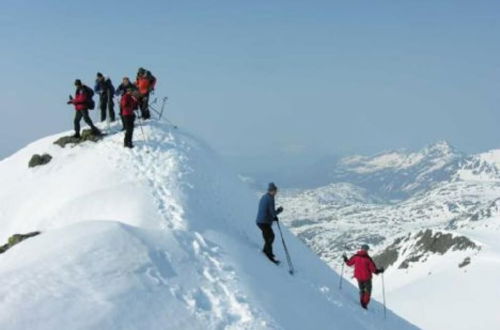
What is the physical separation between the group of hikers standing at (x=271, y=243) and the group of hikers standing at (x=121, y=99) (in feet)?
35.1

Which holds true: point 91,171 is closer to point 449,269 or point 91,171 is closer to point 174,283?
point 174,283

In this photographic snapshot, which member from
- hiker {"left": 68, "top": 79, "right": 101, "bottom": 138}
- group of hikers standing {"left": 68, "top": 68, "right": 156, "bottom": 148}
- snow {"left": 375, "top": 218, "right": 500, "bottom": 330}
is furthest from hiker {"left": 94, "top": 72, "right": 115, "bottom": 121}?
snow {"left": 375, "top": 218, "right": 500, "bottom": 330}

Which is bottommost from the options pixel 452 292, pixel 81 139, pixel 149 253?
pixel 452 292

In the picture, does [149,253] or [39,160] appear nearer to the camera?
[149,253]

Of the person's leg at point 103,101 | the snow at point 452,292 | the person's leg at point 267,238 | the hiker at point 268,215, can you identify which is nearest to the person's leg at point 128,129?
the person's leg at point 103,101

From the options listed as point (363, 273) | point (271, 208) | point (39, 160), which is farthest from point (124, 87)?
point (363, 273)

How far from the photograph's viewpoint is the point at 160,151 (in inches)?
1192

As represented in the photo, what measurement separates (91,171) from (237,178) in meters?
8.84

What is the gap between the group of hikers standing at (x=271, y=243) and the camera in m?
22.8

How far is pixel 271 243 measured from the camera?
2322cm

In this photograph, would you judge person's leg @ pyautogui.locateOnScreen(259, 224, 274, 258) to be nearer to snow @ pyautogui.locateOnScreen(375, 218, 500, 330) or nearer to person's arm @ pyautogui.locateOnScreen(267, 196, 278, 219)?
person's arm @ pyautogui.locateOnScreen(267, 196, 278, 219)

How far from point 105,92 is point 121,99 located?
567 centimetres

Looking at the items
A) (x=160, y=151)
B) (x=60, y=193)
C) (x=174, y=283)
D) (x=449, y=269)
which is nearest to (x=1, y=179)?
(x=60, y=193)

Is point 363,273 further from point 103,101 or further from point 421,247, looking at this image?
point 421,247
